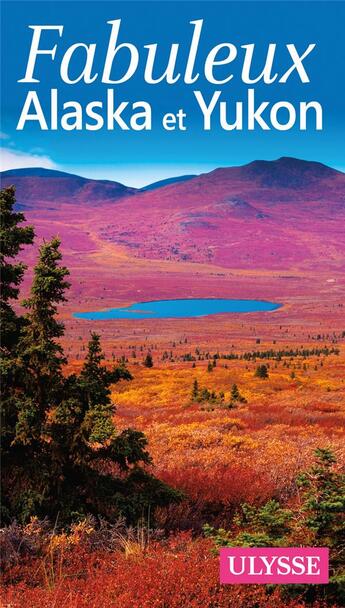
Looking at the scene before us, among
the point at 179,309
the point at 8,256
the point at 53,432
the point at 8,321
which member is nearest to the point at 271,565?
the point at 53,432

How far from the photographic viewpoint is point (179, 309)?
162 meters

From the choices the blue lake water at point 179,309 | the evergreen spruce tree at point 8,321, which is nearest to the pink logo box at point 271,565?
the evergreen spruce tree at point 8,321

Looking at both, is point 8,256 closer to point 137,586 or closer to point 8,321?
point 8,321

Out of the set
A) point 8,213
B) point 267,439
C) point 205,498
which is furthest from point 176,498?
point 267,439

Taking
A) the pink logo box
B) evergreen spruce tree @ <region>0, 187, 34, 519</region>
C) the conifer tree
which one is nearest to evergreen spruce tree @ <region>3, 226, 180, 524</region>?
evergreen spruce tree @ <region>0, 187, 34, 519</region>

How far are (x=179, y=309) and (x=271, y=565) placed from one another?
518 feet

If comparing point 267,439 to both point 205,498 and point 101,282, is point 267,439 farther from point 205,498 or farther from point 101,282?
point 101,282

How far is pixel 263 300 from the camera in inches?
6969

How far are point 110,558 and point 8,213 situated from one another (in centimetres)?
449

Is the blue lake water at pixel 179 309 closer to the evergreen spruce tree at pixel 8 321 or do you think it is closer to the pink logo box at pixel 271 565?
the evergreen spruce tree at pixel 8 321

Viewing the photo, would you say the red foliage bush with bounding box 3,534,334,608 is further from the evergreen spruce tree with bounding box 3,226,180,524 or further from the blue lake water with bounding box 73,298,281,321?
the blue lake water with bounding box 73,298,281,321

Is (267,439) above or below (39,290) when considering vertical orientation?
below

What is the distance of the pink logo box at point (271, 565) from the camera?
4.69 m

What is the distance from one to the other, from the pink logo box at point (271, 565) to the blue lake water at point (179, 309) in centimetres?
13049
